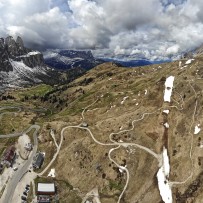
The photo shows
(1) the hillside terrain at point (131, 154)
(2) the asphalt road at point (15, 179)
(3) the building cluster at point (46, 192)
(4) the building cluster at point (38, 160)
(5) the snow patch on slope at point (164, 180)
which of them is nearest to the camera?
(5) the snow patch on slope at point (164, 180)

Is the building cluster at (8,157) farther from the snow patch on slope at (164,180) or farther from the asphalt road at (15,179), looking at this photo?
the snow patch on slope at (164,180)

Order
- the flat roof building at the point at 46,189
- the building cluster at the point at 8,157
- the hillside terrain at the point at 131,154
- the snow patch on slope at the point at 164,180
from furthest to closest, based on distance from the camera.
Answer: the building cluster at the point at 8,157 < the flat roof building at the point at 46,189 < the hillside terrain at the point at 131,154 < the snow patch on slope at the point at 164,180

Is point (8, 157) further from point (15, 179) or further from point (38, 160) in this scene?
point (38, 160)

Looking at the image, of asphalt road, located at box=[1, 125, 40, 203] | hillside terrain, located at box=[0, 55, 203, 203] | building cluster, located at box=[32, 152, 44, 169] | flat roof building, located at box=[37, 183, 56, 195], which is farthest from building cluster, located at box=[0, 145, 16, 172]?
flat roof building, located at box=[37, 183, 56, 195]

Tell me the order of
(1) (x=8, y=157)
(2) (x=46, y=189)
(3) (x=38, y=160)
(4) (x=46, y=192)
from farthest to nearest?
(1) (x=8, y=157) → (3) (x=38, y=160) → (2) (x=46, y=189) → (4) (x=46, y=192)

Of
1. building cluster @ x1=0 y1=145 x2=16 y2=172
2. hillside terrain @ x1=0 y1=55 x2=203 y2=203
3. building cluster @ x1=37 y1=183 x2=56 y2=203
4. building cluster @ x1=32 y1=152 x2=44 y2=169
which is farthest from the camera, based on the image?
building cluster @ x1=0 y1=145 x2=16 y2=172

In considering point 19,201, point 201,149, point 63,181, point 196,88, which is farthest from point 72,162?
point 196,88

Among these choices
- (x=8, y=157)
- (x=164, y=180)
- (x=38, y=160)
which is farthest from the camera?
(x=8, y=157)

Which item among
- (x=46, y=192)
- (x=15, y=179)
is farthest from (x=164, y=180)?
(x=15, y=179)

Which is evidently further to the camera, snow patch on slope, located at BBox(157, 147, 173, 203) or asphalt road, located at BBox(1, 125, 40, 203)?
asphalt road, located at BBox(1, 125, 40, 203)

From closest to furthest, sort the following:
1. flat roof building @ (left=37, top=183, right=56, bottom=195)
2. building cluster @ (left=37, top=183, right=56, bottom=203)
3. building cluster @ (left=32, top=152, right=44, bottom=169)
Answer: building cluster @ (left=37, top=183, right=56, bottom=203) < flat roof building @ (left=37, top=183, right=56, bottom=195) < building cluster @ (left=32, top=152, right=44, bottom=169)

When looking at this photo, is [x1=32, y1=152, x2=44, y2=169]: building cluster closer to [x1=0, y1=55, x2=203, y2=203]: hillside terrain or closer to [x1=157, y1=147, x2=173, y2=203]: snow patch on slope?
[x1=0, y1=55, x2=203, y2=203]: hillside terrain

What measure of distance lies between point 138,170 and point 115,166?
1130cm

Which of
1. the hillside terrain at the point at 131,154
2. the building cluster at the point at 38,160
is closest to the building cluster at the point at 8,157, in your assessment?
the hillside terrain at the point at 131,154
